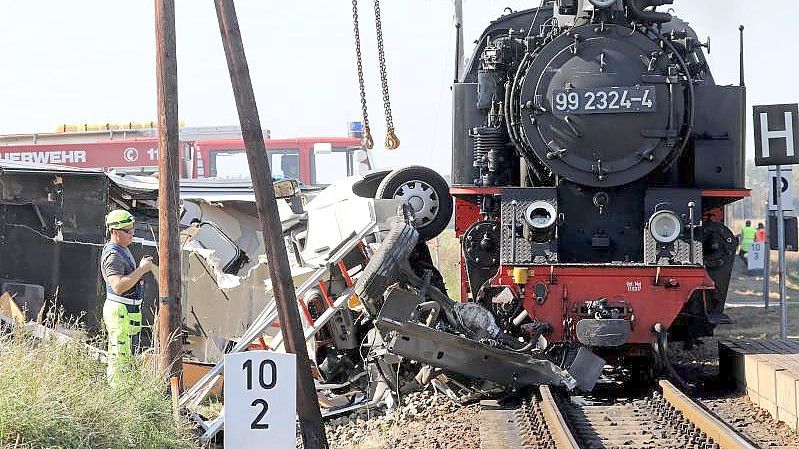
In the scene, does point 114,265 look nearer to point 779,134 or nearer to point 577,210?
point 577,210

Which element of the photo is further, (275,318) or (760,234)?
(760,234)

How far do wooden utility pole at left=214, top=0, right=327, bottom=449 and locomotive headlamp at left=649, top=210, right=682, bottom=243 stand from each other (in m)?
3.29

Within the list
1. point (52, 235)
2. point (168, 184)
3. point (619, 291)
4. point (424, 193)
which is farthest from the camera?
point (52, 235)

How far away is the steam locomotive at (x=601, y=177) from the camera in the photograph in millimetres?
9812

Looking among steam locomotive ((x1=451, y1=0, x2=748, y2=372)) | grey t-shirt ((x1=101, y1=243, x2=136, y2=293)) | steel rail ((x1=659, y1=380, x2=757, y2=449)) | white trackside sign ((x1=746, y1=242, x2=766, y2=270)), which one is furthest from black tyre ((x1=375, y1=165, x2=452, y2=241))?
white trackside sign ((x1=746, y1=242, x2=766, y2=270))

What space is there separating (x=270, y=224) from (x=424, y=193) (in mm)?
3074

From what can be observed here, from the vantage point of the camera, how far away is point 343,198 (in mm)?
11625

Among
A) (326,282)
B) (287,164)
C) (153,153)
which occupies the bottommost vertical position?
(326,282)

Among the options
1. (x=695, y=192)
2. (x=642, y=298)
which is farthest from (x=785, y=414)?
(x=695, y=192)

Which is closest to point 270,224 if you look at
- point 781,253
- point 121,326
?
point 121,326

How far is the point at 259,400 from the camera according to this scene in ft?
23.5

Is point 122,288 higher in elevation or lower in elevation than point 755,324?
higher

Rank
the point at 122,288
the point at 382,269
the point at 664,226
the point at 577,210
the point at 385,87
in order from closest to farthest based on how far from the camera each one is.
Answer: the point at 122,288, the point at 382,269, the point at 664,226, the point at 577,210, the point at 385,87

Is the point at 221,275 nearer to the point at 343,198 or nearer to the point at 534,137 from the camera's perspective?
the point at 343,198
